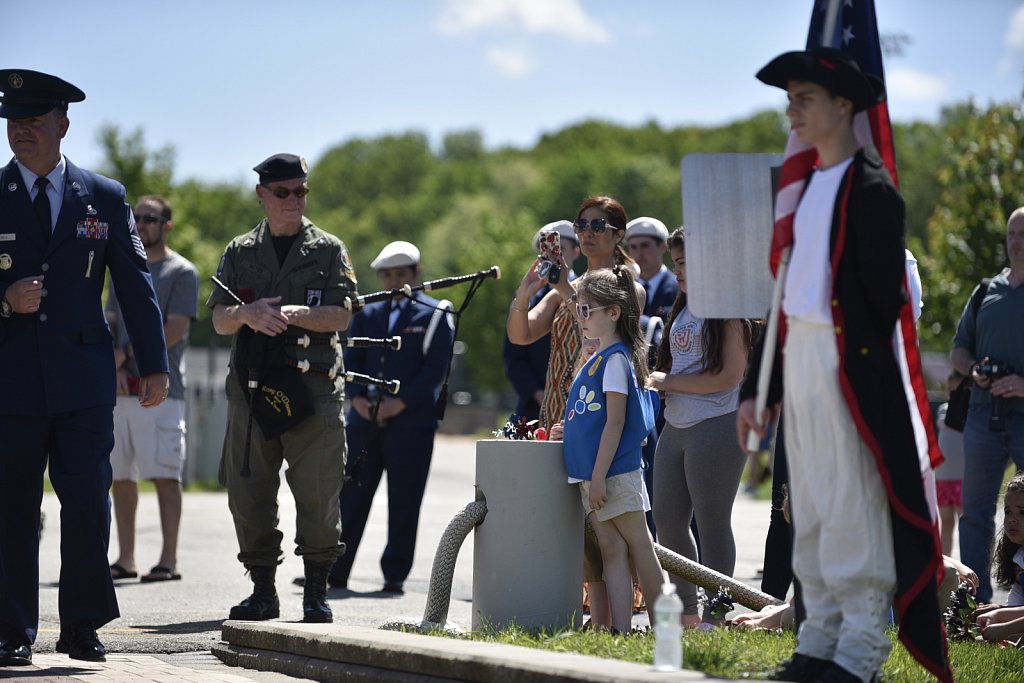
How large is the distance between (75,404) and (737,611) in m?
4.15

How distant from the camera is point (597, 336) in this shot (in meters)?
6.84

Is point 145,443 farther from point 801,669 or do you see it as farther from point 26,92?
point 801,669

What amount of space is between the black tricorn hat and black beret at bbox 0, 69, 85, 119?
3314 mm

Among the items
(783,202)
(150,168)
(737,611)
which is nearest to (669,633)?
(783,202)

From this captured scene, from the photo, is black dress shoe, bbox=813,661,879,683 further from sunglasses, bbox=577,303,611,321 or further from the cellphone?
the cellphone

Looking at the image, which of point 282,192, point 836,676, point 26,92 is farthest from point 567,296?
point 836,676

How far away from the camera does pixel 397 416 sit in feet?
34.7

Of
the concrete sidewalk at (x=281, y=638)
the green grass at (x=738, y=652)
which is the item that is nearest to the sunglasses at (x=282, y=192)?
the concrete sidewalk at (x=281, y=638)

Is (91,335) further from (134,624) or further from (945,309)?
(945,309)

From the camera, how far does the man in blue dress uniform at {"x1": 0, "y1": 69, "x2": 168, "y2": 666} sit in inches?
255

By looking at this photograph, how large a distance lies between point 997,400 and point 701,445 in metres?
2.10

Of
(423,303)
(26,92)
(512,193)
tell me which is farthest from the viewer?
(512,193)

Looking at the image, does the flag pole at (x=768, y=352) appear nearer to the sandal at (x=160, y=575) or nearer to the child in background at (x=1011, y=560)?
the child in background at (x=1011, y=560)

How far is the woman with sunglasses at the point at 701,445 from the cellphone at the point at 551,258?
655mm
